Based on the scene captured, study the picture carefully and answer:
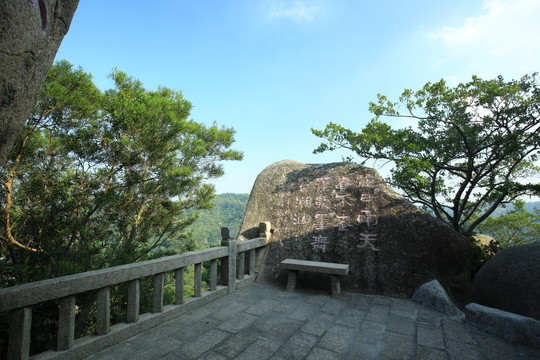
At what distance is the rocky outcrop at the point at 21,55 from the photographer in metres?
1.19

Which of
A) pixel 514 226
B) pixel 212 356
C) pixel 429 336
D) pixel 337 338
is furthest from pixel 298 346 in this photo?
pixel 514 226

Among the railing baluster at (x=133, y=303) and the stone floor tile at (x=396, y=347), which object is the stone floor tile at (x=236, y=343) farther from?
the stone floor tile at (x=396, y=347)

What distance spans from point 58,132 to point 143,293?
13.9 feet

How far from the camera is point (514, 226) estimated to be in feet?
32.7

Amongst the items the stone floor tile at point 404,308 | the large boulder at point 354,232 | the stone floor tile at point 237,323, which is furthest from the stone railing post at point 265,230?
the stone floor tile at point 404,308

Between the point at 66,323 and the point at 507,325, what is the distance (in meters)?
4.64

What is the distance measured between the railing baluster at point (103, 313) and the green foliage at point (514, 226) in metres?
11.7

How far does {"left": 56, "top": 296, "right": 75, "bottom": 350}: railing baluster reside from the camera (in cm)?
253

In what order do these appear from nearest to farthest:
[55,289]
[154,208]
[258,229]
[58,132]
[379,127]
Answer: [55,289]
[58,132]
[258,229]
[379,127]
[154,208]

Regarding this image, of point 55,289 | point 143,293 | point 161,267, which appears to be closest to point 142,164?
point 143,293

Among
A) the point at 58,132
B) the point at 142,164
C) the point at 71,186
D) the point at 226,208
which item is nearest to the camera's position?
the point at 71,186

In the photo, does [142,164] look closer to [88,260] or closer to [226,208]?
[88,260]

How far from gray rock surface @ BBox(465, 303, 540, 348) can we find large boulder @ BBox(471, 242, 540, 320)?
0.27 meters

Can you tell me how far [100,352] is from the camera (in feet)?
8.96
